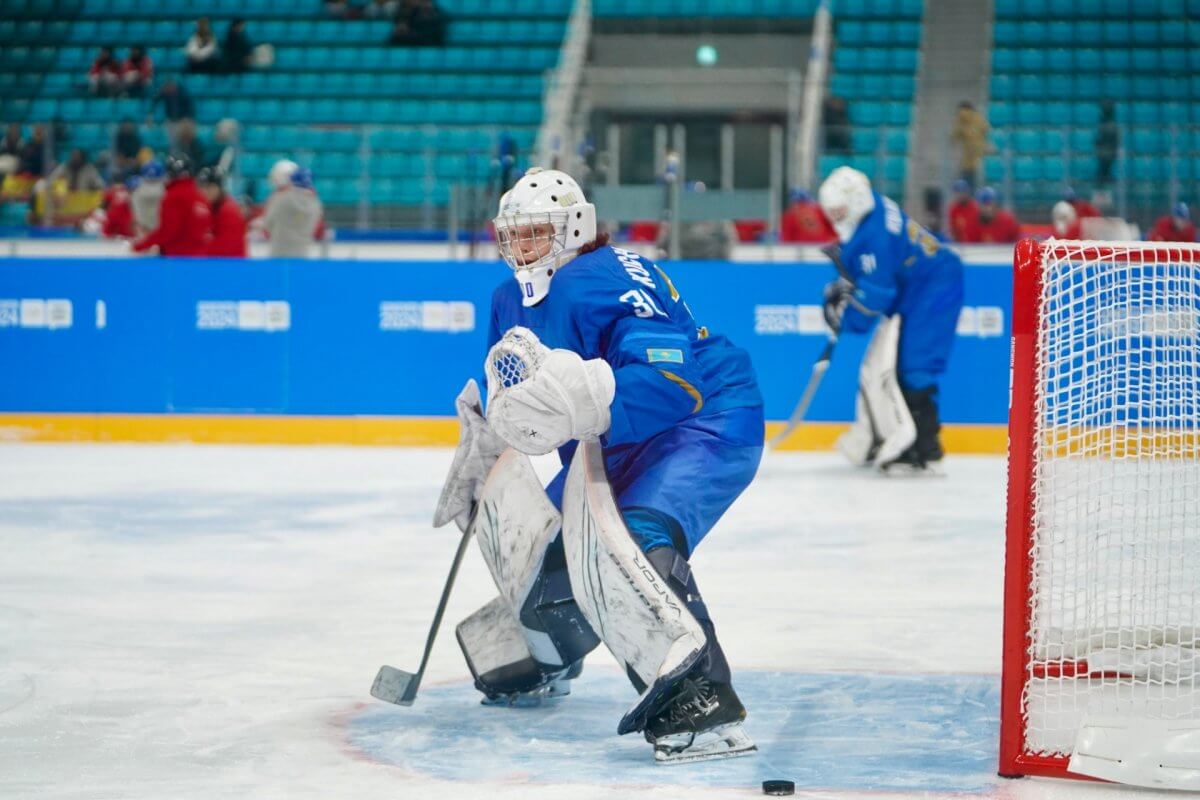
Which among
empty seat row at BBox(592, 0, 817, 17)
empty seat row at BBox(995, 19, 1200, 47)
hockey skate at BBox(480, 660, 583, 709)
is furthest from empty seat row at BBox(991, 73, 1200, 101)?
hockey skate at BBox(480, 660, 583, 709)

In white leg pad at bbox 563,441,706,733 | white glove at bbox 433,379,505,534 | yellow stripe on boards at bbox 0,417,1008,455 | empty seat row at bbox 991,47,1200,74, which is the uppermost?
empty seat row at bbox 991,47,1200,74

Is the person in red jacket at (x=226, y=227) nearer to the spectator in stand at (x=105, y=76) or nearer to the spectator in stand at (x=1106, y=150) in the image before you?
the spectator in stand at (x=1106, y=150)

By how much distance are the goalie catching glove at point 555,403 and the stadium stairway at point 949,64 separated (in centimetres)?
1243

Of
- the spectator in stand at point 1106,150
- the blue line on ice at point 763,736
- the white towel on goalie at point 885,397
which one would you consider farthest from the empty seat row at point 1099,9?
the blue line on ice at point 763,736

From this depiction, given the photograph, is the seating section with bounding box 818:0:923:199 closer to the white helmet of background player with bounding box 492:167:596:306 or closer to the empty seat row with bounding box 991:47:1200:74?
the empty seat row with bounding box 991:47:1200:74

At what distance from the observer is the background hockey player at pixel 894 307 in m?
8.23

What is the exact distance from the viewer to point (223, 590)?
5.39m

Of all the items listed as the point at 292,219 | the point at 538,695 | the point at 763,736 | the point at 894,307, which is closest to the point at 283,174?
the point at 292,219

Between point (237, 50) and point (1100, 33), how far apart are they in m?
8.31

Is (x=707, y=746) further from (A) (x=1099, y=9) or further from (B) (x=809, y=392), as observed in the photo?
(A) (x=1099, y=9)

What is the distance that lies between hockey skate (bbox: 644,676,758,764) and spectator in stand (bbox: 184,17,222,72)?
14669 mm

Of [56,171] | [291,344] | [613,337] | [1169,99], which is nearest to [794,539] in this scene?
[613,337]

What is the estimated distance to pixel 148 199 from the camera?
11.1 metres

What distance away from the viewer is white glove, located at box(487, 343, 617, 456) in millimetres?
3205
